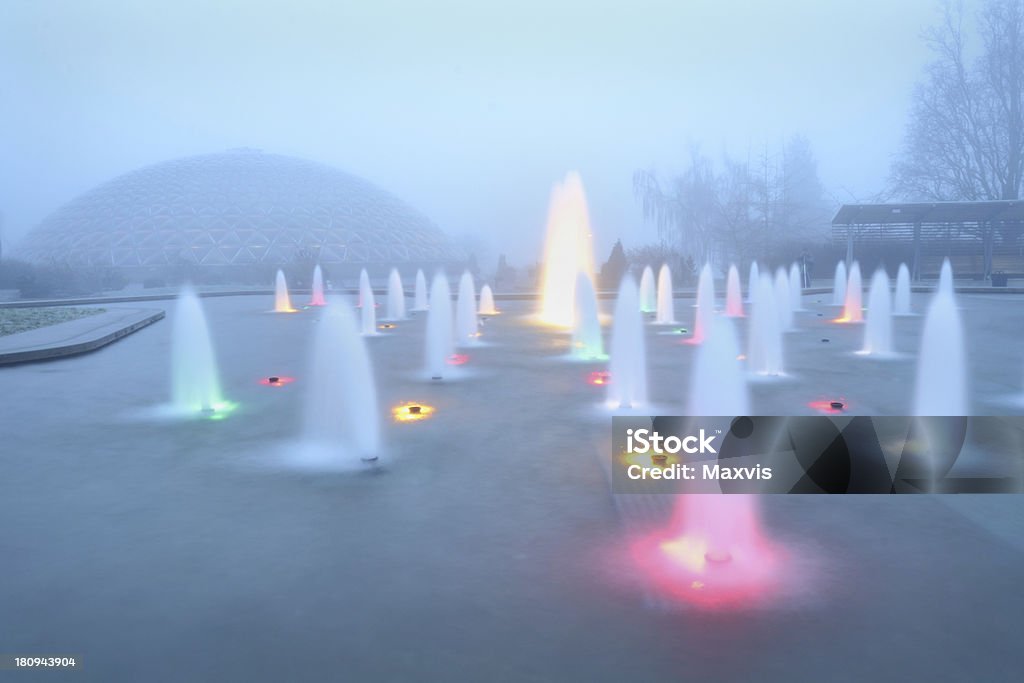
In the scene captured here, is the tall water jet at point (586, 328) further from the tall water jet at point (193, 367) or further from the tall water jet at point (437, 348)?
the tall water jet at point (193, 367)

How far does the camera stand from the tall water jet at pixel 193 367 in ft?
31.3

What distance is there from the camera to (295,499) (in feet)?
18.6

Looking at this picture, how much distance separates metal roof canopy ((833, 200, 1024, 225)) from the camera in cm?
3312

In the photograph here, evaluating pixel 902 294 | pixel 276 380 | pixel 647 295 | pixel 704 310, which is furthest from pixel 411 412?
pixel 647 295

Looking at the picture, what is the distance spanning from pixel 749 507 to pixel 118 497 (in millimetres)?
4834

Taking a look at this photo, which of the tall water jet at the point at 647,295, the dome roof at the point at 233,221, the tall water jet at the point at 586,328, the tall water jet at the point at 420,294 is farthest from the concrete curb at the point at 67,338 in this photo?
the dome roof at the point at 233,221

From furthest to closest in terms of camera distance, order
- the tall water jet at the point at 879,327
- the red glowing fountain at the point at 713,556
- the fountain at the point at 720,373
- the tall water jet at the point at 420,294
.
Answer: the tall water jet at the point at 420,294 < the tall water jet at the point at 879,327 < the fountain at the point at 720,373 < the red glowing fountain at the point at 713,556

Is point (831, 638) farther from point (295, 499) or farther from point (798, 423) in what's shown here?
point (798, 423)

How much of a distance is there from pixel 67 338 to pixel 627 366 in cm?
1221

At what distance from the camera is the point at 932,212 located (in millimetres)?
34969

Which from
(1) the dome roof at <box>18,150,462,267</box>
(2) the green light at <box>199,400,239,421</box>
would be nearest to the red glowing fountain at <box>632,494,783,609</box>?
(2) the green light at <box>199,400,239,421</box>

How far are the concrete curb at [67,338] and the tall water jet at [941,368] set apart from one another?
1441cm

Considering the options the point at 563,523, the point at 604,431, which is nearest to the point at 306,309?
the point at 604,431

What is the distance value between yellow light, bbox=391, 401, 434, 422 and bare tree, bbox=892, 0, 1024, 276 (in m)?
55.1
